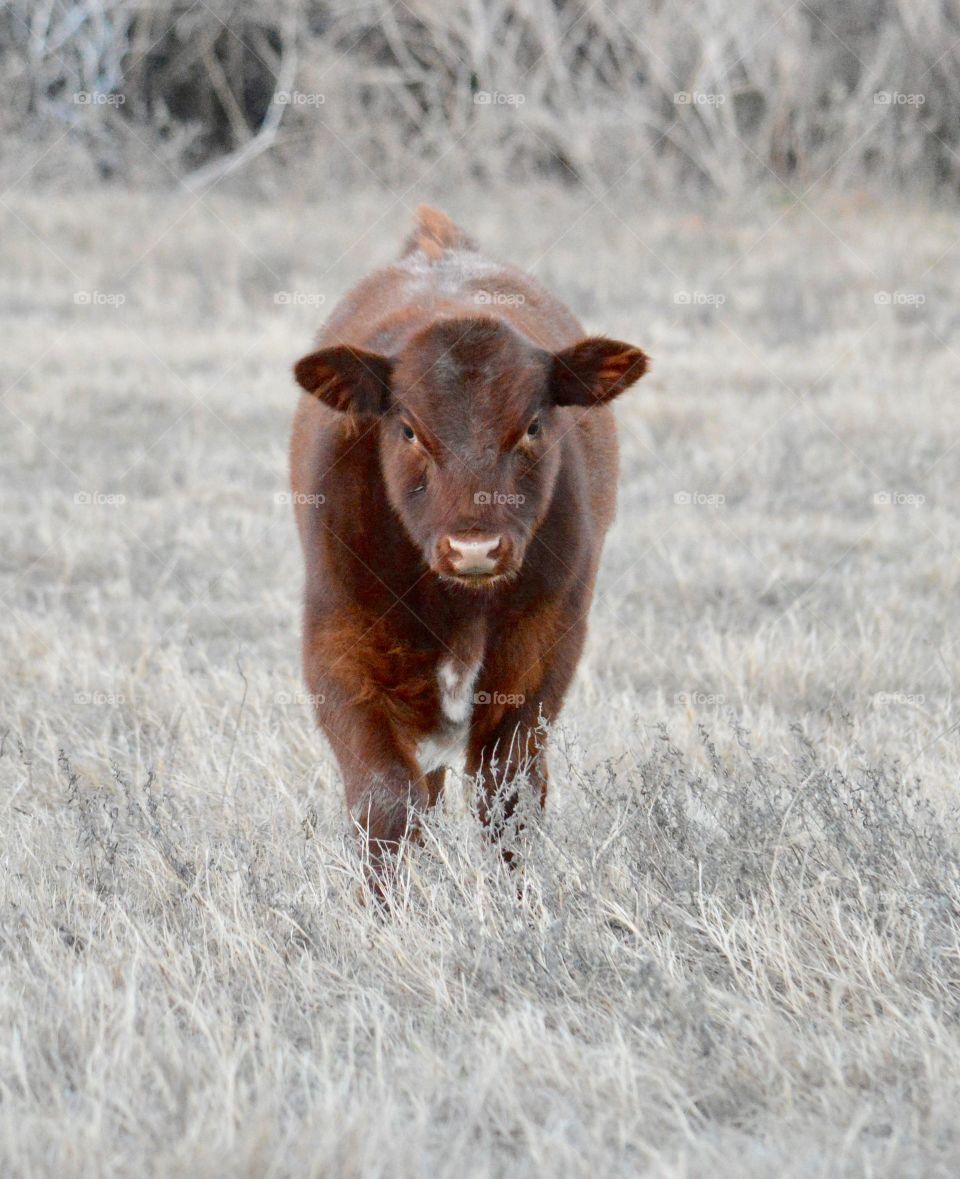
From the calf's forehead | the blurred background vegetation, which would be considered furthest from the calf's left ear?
the blurred background vegetation

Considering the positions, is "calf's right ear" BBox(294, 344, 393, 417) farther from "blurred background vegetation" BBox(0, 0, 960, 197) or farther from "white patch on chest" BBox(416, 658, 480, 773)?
"blurred background vegetation" BBox(0, 0, 960, 197)

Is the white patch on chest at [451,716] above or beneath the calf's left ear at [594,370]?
beneath

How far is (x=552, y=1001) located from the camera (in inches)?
136

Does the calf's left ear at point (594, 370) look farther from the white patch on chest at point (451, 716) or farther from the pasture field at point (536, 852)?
the pasture field at point (536, 852)

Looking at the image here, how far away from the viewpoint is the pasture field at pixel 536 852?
2.96 meters

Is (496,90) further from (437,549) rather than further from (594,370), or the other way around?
(437,549)

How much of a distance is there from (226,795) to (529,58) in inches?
597

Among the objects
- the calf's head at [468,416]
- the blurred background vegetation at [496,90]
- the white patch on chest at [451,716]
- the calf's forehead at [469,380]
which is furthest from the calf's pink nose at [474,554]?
the blurred background vegetation at [496,90]

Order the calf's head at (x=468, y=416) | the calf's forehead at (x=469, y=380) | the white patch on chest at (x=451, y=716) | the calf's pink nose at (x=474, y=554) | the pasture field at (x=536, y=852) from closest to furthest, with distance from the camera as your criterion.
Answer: the pasture field at (x=536, y=852), the calf's pink nose at (x=474, y=554), the calf's head at (x=468, y=416), the calf's forehead at (x=469, y=380), the white patch on chest at (x=451, y=716)

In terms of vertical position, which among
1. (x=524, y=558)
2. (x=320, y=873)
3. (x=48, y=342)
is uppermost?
(x=524, y=558)

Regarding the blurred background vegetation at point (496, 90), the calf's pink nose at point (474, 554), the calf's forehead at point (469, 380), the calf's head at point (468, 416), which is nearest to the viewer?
the calf's pink nose at point (474, 554)

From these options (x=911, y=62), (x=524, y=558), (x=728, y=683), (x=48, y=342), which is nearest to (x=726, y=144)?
(x=911, y=62)

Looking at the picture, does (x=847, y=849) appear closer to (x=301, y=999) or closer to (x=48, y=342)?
(x=301, y=999)

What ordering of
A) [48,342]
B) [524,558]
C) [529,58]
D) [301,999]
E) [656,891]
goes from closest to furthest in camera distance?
[301,999] < [656,891] < [524,558] < [48,342] < [529,58]
